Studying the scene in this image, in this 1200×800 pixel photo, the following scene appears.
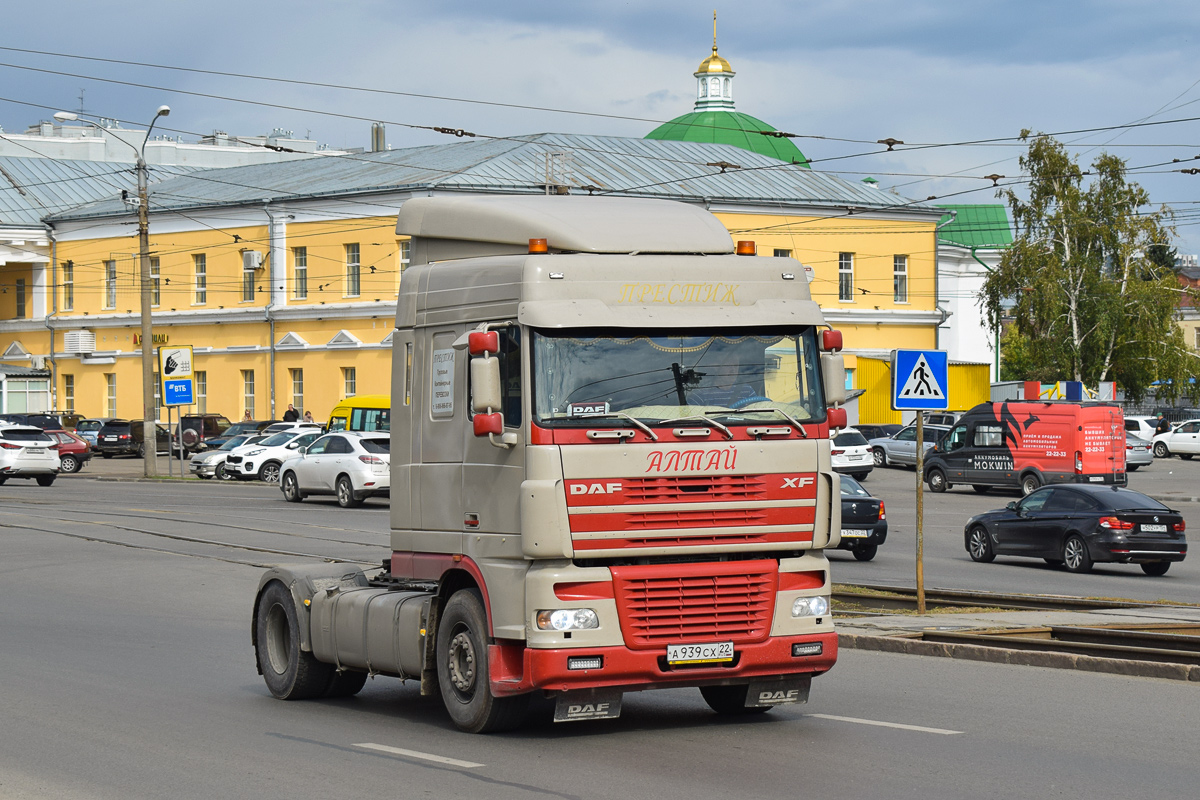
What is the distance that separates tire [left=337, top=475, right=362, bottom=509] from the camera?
110ft

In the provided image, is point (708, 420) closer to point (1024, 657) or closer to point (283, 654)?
point (283, 654)

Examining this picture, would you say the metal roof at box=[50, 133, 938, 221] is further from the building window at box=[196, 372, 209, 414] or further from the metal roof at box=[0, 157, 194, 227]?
the building window at box=[196, 372, 209, 414]

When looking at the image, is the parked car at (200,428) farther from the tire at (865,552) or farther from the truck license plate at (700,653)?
the truck license plate at (700,653)

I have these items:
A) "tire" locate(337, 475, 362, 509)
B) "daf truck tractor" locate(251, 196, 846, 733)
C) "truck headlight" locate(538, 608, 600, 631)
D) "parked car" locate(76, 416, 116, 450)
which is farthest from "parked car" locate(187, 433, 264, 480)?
"truck headlight" locate(538, 608, 600, 631)

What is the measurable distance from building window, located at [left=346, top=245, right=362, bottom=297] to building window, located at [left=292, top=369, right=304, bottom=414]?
14.4 feet

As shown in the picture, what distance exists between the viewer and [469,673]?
31.3 feet

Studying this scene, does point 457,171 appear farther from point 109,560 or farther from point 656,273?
point 656,273

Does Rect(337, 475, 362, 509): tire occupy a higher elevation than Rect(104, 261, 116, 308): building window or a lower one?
lower

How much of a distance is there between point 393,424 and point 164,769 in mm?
2933

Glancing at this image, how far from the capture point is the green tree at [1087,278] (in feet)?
214

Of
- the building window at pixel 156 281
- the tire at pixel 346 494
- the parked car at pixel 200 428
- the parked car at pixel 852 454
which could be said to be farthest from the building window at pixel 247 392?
the tire at pixel 346 494

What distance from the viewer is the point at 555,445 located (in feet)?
29.5

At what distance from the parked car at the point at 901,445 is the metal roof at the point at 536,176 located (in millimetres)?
11259

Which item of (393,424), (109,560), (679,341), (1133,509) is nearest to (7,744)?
(393,424)
